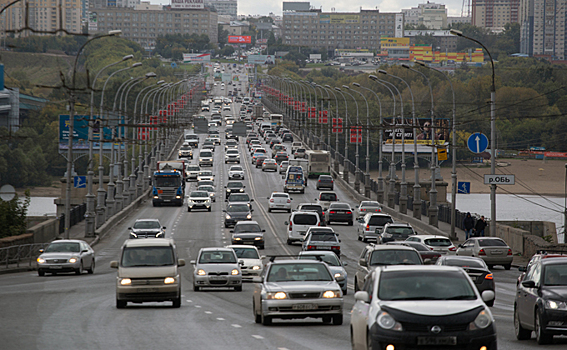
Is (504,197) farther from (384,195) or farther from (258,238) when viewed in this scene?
(258,238)

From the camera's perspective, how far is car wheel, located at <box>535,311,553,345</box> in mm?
13602

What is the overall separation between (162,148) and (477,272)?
80500 millimetres

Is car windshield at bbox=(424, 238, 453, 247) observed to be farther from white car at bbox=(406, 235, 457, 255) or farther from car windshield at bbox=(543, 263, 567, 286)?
car windshield at bbox=(543, 263, 567, 286)

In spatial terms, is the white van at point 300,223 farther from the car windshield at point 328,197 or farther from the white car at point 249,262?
the car windshield at point 328,197

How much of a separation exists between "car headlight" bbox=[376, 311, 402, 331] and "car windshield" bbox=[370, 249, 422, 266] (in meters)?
11.3

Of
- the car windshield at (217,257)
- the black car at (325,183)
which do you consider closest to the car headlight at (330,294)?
the car windshield at (217,257)

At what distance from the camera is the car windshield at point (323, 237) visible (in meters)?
34.4

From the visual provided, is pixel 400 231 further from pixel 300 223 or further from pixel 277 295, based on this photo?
pixel 277 295

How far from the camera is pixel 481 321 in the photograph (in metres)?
10.2

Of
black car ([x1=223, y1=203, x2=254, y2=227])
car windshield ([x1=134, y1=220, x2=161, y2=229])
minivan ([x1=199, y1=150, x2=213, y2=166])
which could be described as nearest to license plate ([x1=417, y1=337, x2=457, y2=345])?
car windshield ([x1=134, y1=220, x2=161, y2=229])

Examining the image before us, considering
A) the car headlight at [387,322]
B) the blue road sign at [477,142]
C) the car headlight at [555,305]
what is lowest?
the car headlight at [555,305]

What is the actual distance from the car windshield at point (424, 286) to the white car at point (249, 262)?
1815 cm

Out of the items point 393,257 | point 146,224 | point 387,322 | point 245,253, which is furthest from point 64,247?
point 387,322

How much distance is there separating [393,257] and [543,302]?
8441mm
